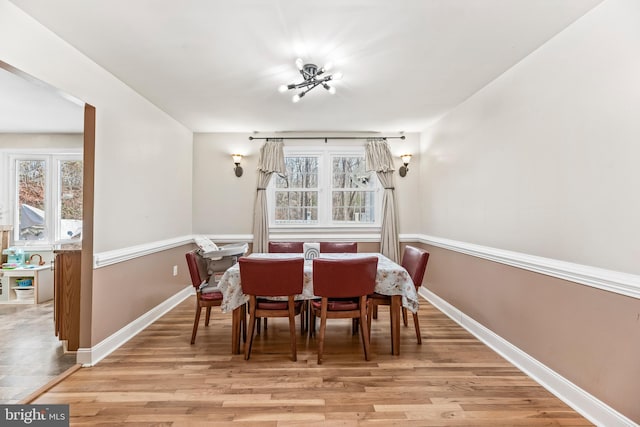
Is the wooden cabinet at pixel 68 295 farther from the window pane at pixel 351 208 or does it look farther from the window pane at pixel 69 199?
the window pane at pixel 351 208

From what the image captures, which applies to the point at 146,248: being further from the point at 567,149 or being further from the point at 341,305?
the point at 567,149

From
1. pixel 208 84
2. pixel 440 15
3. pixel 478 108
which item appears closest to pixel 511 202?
pixel 478 108

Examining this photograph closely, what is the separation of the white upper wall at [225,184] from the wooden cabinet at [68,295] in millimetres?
1948

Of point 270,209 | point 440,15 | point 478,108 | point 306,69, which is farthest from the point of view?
point 270,209

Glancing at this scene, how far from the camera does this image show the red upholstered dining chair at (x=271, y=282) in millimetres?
2326

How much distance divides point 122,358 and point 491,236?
3.40m

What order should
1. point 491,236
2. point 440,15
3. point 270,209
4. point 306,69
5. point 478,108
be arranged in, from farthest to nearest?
point 270,209, point 478,108, point 491,236, point 306,69, point 440,15

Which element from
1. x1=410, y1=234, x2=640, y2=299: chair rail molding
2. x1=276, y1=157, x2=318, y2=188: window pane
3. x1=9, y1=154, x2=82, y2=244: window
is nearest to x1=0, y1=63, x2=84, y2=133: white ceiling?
x1=9, y1=154, x2=82, y2=244: window

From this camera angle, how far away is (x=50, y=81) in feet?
6.57

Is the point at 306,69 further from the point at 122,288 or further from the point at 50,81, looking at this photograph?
the point at 122,288

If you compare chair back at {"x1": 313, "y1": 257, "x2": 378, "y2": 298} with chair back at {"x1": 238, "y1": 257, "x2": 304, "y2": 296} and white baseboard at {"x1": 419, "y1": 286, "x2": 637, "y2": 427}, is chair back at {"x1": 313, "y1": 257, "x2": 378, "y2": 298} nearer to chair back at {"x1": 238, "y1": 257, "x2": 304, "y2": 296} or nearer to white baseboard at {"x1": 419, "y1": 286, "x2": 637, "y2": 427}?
chair back at {"x1": 238, "y1": 257, "x2": 304, "y2": 296}

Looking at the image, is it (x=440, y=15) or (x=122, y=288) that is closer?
(x=440, y=15)

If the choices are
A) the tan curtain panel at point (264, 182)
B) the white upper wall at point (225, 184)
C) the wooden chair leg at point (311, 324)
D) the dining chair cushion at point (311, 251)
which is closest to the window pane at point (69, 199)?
the white upper wall at point (225, 184)

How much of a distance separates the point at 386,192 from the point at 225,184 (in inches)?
94.7
